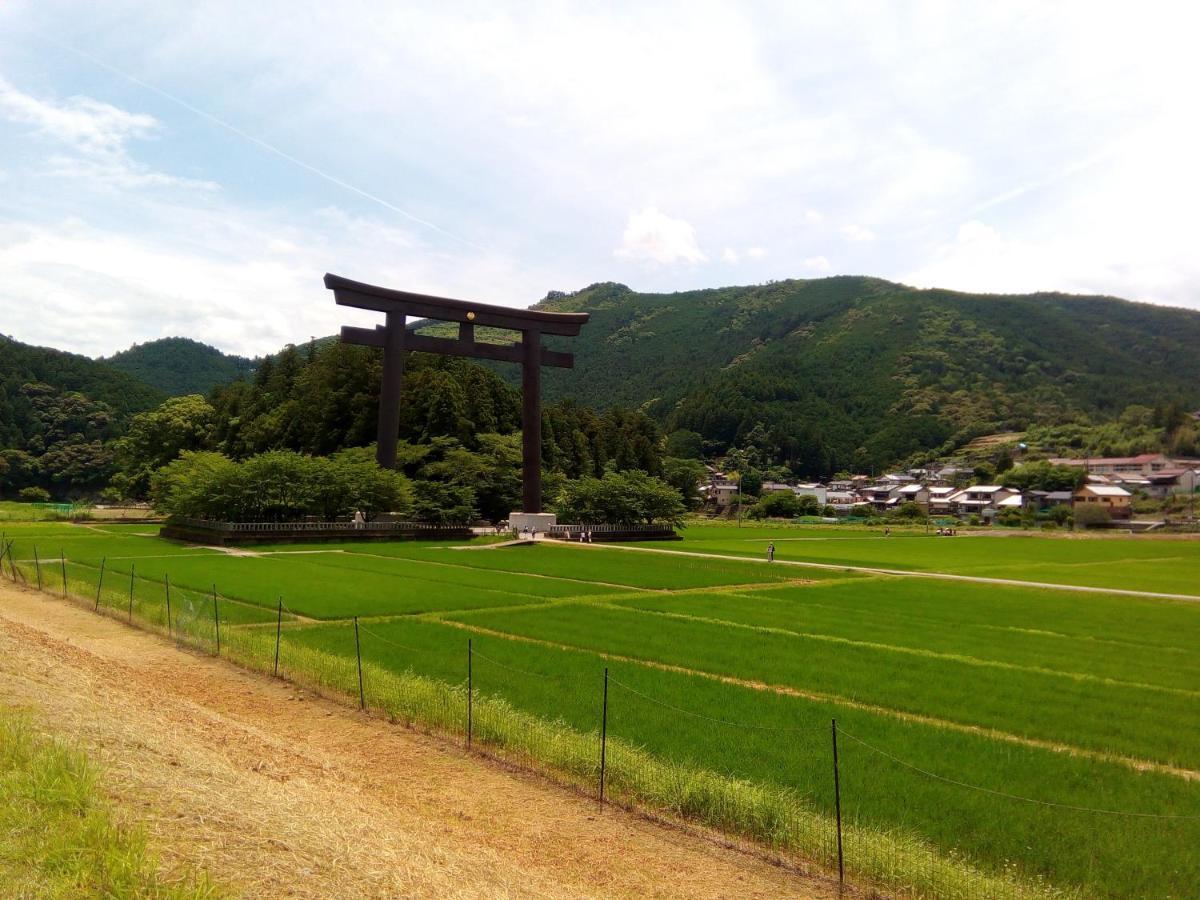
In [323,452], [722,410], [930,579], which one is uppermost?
Result: [722,410]

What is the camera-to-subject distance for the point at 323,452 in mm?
64000

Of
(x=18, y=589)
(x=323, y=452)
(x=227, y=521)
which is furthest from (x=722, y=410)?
(x=18, y=589)

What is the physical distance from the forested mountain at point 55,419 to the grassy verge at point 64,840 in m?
110

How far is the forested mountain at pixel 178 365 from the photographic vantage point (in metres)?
165

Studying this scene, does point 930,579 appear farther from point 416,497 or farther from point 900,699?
point 416,497

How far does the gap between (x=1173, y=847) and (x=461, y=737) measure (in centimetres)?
810

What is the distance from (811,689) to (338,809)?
8.90 meters

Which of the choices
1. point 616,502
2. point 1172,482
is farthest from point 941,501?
point 616,502

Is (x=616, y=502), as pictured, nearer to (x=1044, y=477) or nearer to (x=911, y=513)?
(x=911, y=513)

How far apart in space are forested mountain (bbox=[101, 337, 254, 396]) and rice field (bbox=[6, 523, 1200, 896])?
14913 centimetres

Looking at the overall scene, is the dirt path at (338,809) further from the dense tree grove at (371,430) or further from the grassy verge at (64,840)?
the dense tree grove at (371,430)

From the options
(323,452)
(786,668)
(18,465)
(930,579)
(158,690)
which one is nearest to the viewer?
(158,690)

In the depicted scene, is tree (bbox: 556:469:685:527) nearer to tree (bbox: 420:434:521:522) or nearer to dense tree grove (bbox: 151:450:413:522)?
tree (bbox: 420:434:521:522)

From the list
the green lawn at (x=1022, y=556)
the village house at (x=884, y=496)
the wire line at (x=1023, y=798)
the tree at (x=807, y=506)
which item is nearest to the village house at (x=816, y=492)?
the village house at (x=884, y=496)
